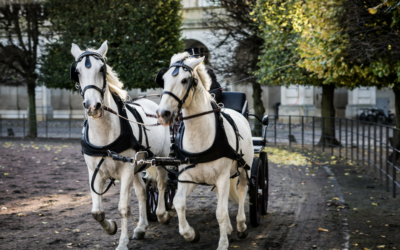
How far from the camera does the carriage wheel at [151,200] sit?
21.3 feet

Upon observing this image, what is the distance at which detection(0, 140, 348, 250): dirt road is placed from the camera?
5.52 meters

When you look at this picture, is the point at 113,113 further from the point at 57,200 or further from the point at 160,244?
the point at 57,200

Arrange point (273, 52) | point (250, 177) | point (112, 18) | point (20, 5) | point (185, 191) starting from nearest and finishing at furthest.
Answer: point (185, 191) < point (250, 177) < point (273, 52) < point (112, 18) < point (20, 5)

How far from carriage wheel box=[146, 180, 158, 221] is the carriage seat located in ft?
5.68

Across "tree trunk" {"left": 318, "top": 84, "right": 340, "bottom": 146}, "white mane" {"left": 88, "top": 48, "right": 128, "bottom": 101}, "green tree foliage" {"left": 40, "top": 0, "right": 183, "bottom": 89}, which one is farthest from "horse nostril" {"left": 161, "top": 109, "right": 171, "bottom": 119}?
"green tree foliage" {"left": 40, "top": 0, "right": 183, "bottom": 89}

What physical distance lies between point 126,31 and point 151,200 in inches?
548

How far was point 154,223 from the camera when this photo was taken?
6.55 metres

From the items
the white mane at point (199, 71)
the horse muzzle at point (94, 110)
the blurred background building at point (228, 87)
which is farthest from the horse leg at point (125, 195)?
the blurred background building at point (228, 87)

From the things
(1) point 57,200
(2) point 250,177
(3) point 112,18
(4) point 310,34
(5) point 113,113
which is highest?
(3) point 112,18

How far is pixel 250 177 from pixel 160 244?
59.2 inches

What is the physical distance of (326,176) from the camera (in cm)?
1077

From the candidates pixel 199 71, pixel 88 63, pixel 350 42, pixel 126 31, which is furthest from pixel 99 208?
pixel 126 31

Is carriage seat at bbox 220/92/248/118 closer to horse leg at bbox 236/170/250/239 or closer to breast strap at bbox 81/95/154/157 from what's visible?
horse leg at bbox 236/170/250/239

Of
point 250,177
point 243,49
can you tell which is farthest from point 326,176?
point 243,49
